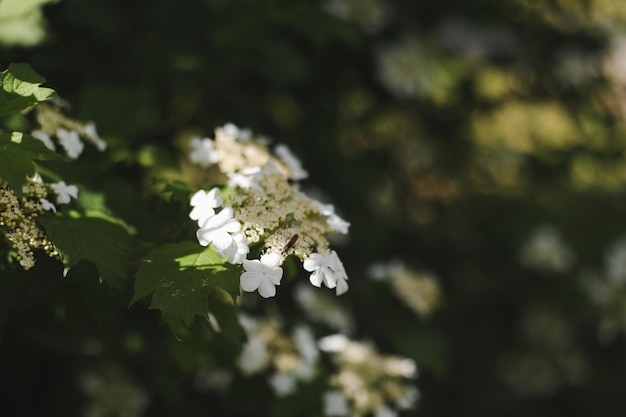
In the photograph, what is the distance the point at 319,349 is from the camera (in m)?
2.22

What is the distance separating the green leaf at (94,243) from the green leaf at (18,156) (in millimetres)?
122

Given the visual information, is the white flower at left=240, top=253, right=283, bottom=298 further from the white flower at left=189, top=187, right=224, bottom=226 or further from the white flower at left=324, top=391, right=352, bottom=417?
the white flower at left=324, top=391, right=352, bottom=417

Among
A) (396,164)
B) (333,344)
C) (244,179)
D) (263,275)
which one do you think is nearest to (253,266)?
(263,275)

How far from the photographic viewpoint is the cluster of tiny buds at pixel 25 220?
1291mm

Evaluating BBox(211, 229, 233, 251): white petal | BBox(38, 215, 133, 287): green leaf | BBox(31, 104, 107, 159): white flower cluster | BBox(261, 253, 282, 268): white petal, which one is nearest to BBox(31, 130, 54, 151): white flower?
BBox(31, 104, 107, 159): white flower cluster

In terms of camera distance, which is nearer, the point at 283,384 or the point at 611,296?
the point at 283,384

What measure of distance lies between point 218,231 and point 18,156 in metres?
0.39

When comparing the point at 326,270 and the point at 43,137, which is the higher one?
the point at 326,270

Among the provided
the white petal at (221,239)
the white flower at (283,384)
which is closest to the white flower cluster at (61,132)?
the white petal at (221,239)

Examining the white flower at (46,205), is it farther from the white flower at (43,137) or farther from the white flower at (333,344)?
the white flower at (333,344)

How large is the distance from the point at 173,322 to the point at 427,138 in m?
2.85

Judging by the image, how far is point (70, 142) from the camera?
64.1 inches

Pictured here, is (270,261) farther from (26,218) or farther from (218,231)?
(26,218)

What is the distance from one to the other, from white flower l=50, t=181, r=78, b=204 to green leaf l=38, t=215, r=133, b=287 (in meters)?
0.05
